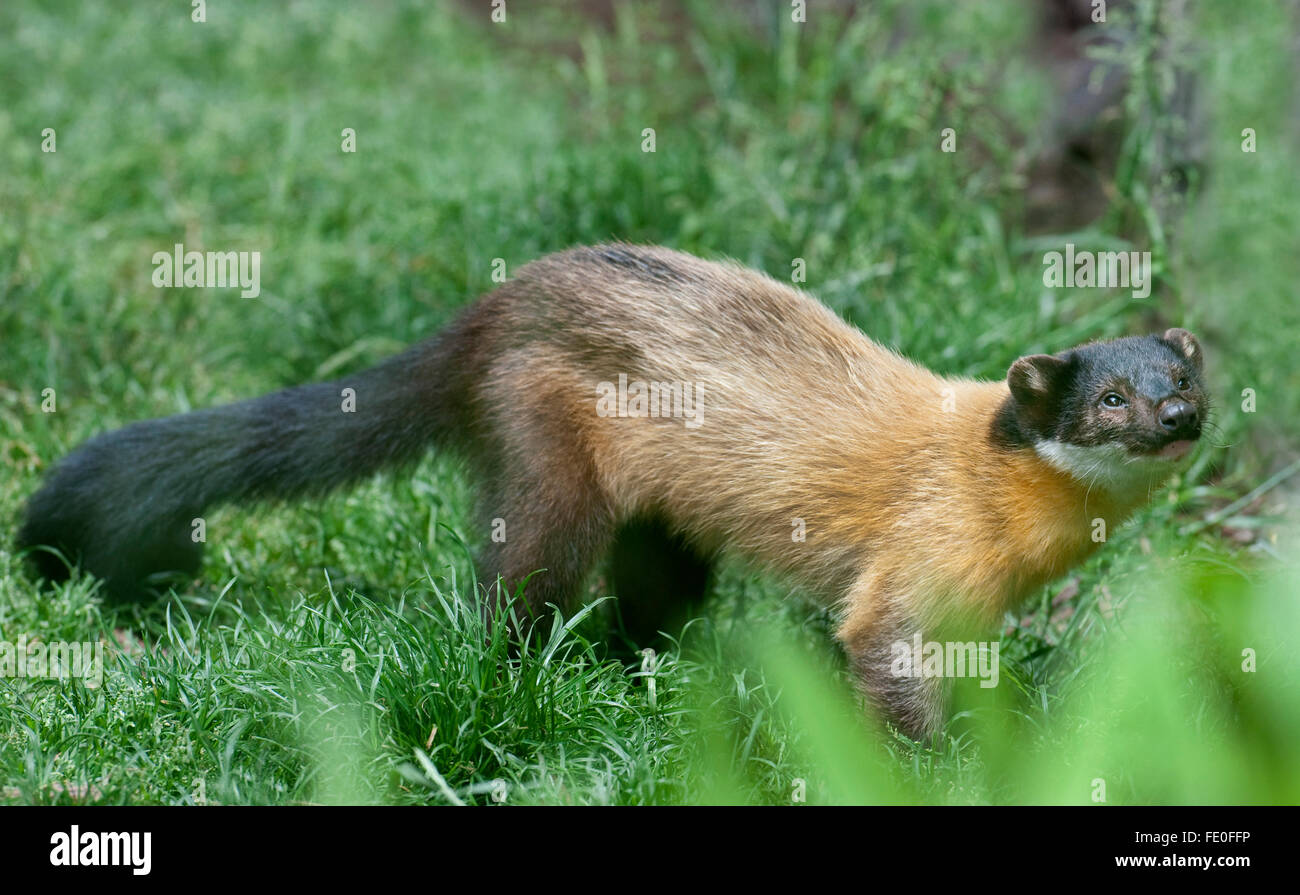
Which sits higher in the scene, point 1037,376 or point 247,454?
point 1037,376

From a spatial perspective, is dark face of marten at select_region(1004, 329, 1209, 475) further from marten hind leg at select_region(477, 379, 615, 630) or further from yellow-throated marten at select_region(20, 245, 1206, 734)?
marten hind leg at select_region(477, 379, 615, 630)

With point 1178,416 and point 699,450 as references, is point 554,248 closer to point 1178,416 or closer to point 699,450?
point 699,450

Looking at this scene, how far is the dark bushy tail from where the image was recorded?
5.33 m

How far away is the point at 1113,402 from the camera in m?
4.46

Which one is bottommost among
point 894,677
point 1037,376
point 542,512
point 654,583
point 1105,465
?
point 894,677

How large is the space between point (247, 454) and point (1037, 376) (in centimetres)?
313

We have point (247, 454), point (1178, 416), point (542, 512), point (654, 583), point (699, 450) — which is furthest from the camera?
point (654, 583)

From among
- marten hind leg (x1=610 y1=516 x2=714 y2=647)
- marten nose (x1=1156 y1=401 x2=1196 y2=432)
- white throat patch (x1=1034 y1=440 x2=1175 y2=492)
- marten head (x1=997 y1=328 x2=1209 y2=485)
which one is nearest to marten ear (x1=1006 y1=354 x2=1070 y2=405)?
marten head (x1=997 y1=328 x2=1209 y2=485)

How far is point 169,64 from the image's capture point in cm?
1058

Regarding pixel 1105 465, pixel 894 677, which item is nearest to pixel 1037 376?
pixel 1105 465

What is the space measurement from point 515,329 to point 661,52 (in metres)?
5.71

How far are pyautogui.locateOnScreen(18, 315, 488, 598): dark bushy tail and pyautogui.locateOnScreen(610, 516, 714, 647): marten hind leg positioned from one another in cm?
94

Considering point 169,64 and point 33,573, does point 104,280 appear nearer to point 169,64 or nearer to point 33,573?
point 33,573

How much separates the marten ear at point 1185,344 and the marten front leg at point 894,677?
1359mm
